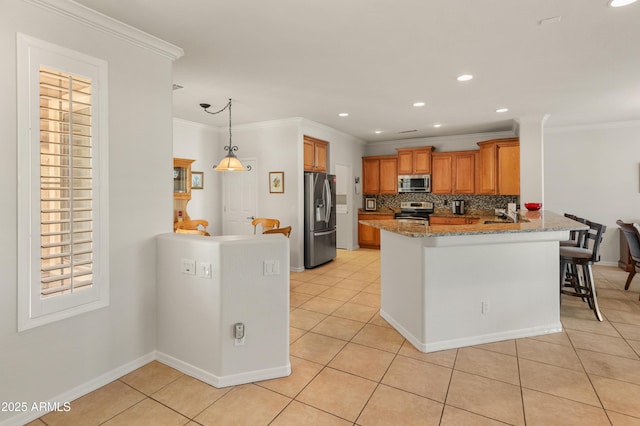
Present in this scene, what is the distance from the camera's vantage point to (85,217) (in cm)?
228

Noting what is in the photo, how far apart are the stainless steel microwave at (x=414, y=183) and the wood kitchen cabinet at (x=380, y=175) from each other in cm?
16

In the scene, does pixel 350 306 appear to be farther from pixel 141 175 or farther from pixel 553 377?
pixel 141 175

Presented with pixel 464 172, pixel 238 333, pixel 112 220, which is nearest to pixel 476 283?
pixel 238 333

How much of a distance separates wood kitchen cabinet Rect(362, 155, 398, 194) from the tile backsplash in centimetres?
40

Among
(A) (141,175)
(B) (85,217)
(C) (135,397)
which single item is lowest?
(C) (135,397)

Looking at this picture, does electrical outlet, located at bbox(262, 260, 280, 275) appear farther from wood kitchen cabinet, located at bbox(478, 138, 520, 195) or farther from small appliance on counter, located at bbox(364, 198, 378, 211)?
small appliance on counter, located at bbox(364, 198, 378, 211)

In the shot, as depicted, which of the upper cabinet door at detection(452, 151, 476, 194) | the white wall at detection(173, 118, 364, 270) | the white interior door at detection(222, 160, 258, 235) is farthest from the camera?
the upper cabinet door at detection(452, 151, 476, 194)

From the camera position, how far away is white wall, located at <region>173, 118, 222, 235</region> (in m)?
5.69

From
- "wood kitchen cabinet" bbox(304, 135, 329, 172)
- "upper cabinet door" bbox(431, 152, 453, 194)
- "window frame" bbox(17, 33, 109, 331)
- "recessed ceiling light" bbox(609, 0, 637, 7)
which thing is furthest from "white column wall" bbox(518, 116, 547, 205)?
"window frame" bbox(17, 33, 109, 331)

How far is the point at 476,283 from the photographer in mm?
2996

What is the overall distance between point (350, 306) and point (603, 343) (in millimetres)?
2397

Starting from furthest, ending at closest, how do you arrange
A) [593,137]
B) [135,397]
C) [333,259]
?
[333,259] < [593,137] < [135,397]

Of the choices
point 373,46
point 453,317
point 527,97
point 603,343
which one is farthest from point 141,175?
point 527,97

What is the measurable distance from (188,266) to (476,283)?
8.04 feet
